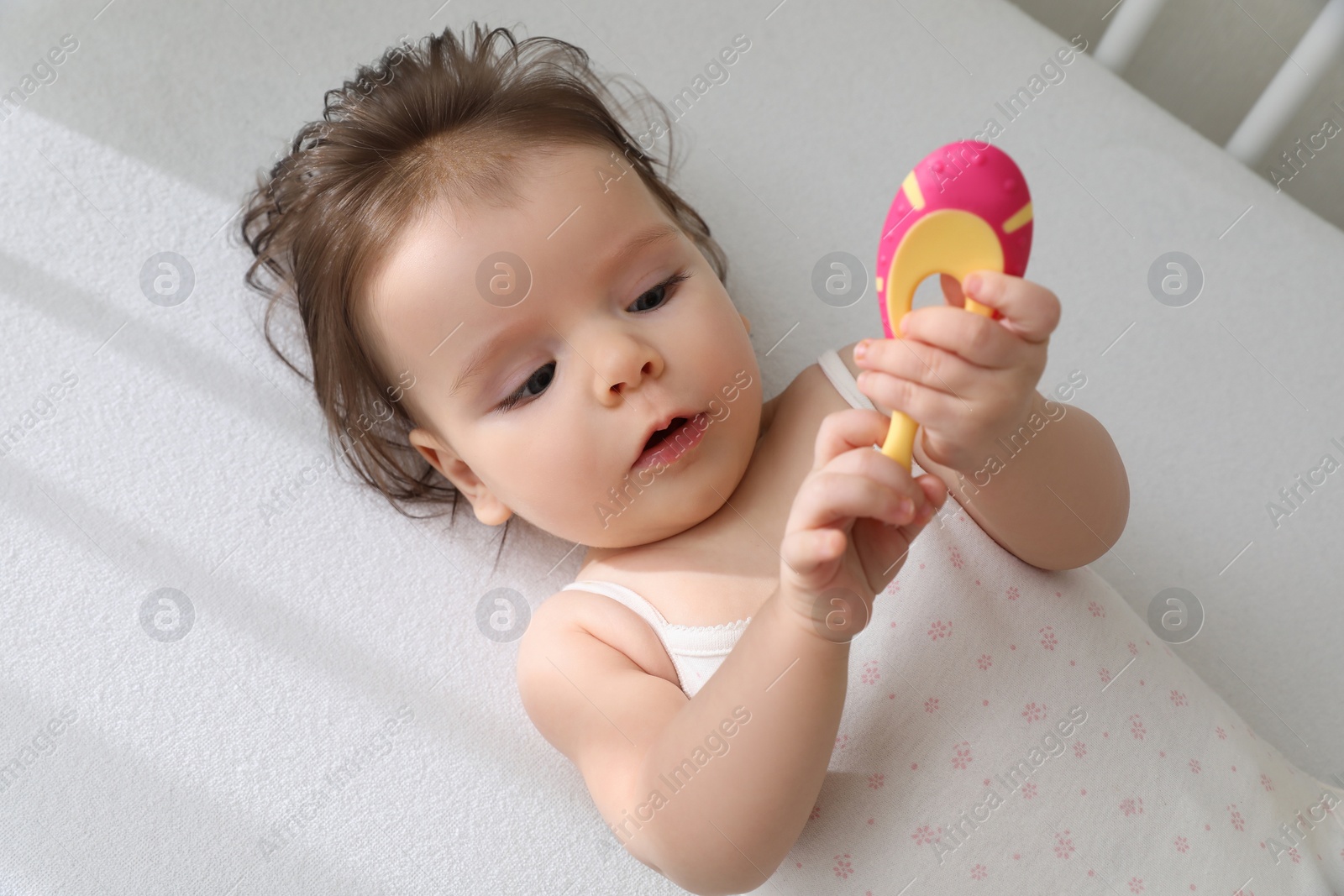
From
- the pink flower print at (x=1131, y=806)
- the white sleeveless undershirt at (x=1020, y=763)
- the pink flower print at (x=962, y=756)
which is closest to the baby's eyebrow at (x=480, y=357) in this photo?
the white sleeveless undershirt at (x=1020, y=763)

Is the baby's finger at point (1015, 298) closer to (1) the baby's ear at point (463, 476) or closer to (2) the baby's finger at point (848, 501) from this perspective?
(2) the baby's finger at point (848, 501)

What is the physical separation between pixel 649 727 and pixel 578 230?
365mm

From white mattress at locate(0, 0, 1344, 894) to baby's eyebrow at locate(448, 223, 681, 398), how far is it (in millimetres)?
241

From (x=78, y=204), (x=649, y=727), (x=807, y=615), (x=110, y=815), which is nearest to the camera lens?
(x=807, y=615)

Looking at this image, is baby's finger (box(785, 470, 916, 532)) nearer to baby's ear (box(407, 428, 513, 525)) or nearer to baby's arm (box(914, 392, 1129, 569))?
baby's arm (box(914, 392, 1129, 569))

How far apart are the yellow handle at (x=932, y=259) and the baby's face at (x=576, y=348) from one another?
0.70ft

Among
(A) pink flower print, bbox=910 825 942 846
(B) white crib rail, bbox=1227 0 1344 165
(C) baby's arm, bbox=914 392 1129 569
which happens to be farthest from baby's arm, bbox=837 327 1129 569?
(B) white crib rail, bbox=1227 0 1344 165

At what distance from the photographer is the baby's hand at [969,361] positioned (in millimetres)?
572

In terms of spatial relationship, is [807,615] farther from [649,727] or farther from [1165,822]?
[1165,822]

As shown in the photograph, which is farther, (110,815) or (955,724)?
(110,815)

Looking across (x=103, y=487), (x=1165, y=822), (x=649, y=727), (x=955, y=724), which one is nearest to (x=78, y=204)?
(x=103, y=487)

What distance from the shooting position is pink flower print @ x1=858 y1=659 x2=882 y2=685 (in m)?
0.79

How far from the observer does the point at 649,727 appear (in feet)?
2.46

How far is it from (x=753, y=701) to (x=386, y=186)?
1.58 feet
